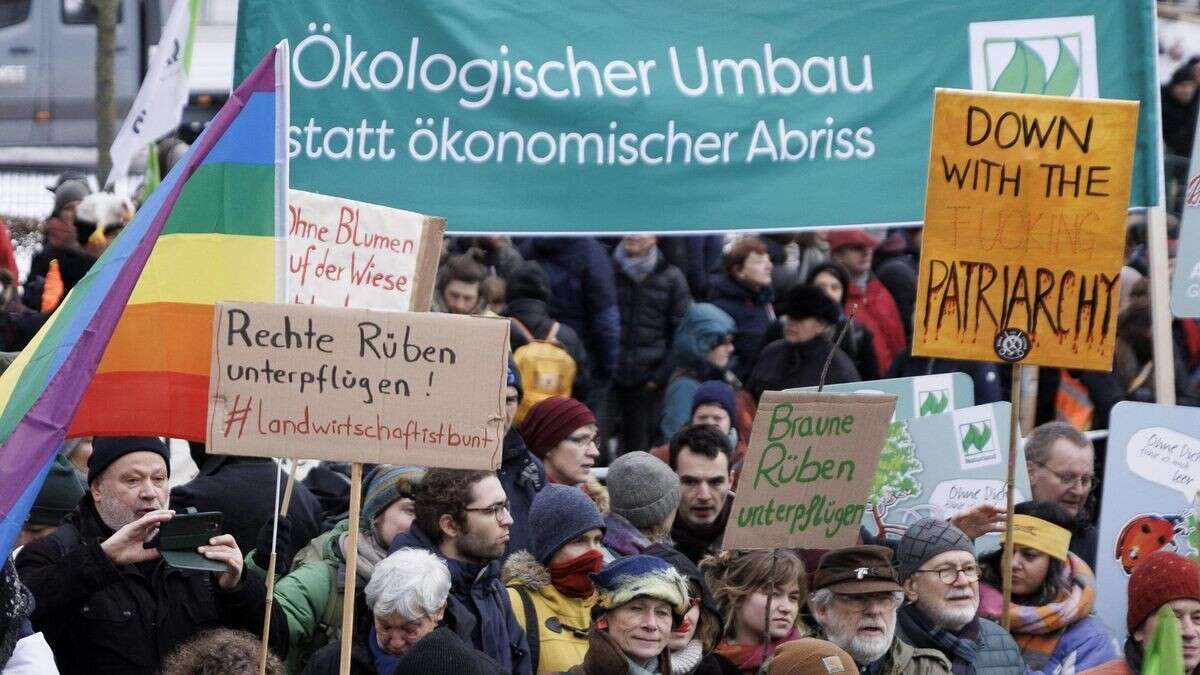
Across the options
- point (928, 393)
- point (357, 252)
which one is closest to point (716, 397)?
point (928, 393)

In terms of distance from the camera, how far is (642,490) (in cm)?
684

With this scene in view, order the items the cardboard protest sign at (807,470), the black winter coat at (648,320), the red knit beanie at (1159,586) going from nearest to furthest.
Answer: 1. the cardboard protest sign at (807,470)
2. the red knit beanie at (1159,586)
3. the black winter coat at (648,320)

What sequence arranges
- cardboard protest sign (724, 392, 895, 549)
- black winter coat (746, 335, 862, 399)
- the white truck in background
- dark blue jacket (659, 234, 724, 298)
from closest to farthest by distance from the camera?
cardboard protest sign (724, 392, 895, 549) → black winter coat (746, 335, 862, 399) → dark blue jacket (659, 234, 724, 298) → the white truck in background

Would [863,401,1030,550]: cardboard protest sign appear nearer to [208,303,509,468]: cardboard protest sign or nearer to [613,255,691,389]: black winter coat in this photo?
[208,303,509,468]: cardboard protest sign

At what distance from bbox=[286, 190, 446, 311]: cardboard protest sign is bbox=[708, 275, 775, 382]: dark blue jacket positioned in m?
4.76

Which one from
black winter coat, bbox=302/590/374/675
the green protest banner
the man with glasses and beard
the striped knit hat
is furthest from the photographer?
the green protest banner

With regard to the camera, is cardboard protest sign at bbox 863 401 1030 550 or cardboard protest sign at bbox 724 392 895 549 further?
cardboard protest sign at bbox 863 401 1030 550

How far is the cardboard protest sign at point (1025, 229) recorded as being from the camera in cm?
657

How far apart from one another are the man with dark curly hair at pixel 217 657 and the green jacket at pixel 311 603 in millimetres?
923

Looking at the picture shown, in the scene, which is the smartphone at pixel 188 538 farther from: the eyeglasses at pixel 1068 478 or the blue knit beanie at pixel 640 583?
the eyeglasses at pixel 1068 478

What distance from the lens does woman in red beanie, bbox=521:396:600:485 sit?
24.6 feet

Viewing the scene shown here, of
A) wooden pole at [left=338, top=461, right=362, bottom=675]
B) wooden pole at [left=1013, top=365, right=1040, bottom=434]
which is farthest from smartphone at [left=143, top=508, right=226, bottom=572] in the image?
wooden pole at [left=1013, top=365, right=1040, bottom=434]

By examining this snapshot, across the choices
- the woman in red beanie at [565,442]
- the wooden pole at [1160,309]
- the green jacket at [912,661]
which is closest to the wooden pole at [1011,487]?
the green jacket at [912,661]

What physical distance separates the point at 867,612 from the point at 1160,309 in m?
2.27
